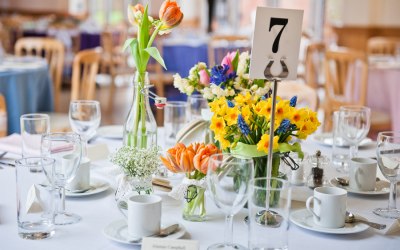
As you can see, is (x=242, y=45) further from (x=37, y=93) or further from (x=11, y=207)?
(x=11, y=207)

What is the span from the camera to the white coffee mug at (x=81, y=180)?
4.65 feet

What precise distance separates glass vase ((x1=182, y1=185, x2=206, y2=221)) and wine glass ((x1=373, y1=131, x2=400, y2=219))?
41cm

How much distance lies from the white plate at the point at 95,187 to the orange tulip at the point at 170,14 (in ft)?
1.41

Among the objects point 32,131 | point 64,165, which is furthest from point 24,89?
point 64,165

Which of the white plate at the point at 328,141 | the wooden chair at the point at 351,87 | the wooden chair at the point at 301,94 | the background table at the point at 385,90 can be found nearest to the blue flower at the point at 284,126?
the white plate at the point at 328,141

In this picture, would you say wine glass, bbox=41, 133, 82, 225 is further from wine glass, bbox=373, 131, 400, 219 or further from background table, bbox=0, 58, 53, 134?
background table, bbox=0, 58, 53, 134

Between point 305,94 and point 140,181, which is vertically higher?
point 305,94

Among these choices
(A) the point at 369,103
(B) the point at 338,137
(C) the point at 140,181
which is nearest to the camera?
(C) the point at 140,181

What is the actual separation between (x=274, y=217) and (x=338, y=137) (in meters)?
0.91

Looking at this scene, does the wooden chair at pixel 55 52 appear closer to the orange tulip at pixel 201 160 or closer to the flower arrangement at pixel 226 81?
the flower arrangement at pixel 226 81

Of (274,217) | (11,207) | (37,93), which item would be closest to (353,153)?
(274,217)

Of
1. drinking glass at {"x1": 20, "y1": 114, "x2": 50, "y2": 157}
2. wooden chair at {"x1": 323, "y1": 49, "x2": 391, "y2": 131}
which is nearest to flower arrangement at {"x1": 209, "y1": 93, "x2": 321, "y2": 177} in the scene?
drinking glass at {"x1": 20, "y1": 114, "x2": 50, "y2": 157}

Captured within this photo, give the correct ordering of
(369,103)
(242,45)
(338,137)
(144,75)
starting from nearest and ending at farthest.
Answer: (144,75) < (338,137) < (369,103) < (242,45)

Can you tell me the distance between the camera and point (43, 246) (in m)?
1.10
